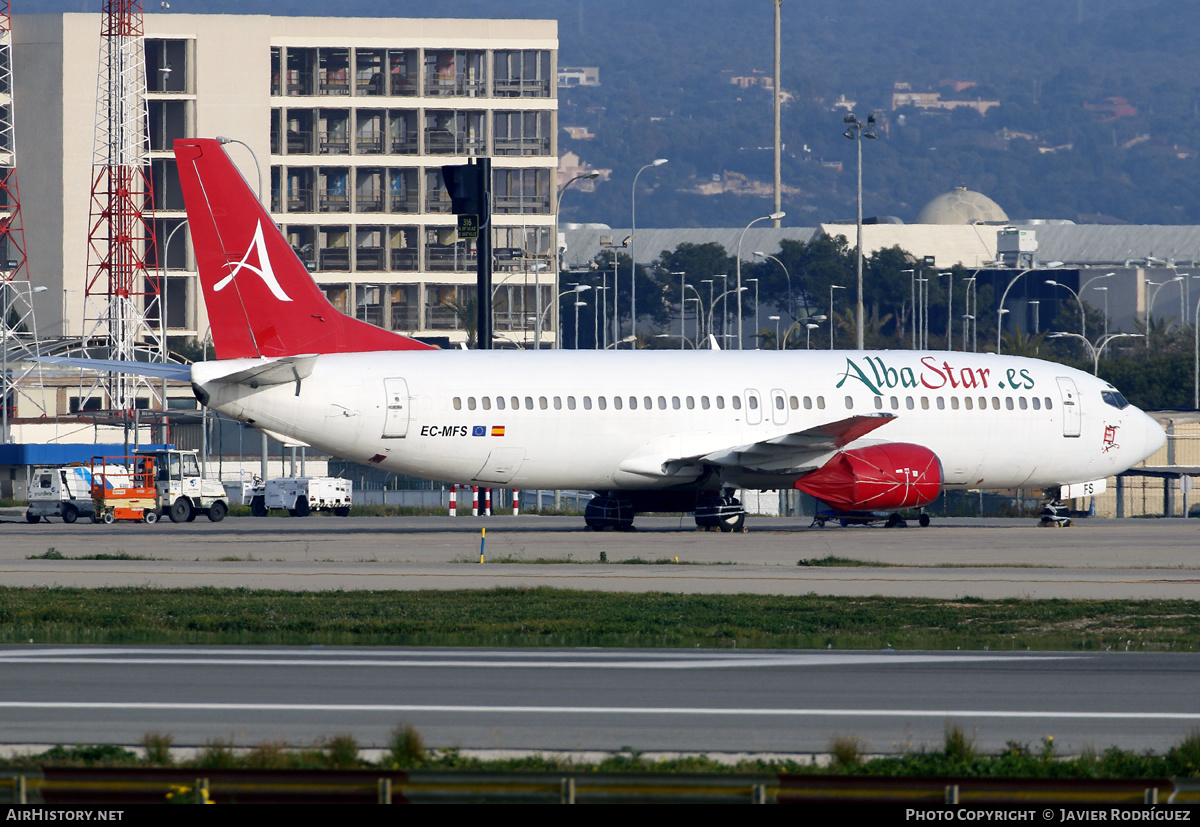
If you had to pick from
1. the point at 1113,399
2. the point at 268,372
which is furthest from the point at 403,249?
the point at 268,372

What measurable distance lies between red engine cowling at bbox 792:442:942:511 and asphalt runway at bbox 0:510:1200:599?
34.9 inches

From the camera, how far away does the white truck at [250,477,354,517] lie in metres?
57.1

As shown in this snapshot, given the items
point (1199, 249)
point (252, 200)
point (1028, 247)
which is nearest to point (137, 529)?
point (252, 200)

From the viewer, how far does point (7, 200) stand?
11875cm

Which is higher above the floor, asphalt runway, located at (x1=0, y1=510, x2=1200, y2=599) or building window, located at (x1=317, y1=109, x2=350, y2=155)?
building window, located at (x1=317, y1=109, x2=350, y2=155)

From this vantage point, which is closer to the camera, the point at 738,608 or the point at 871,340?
the point at 738,608

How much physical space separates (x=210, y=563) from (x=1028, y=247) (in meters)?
158

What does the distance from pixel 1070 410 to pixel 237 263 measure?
21.7 m

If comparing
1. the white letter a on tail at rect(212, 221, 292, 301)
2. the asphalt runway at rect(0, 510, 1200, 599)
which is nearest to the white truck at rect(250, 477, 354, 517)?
the asphalt runway at rect(0, 510, 1200, 599)

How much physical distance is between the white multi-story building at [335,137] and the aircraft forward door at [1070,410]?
7540cm

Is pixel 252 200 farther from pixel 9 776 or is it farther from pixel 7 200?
pixel 7 200

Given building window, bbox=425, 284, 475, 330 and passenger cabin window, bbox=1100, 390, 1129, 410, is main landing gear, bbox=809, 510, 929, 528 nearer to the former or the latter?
passenger cabin window, bbox=1100, 390, 1129, 410

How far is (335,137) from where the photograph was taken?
120875mm

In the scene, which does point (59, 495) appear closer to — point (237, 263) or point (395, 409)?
point (237, 263)
